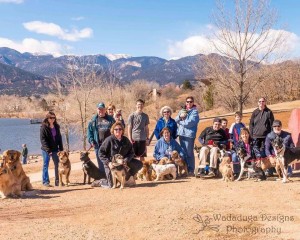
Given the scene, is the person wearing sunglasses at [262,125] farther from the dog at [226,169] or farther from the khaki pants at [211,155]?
the khaki pants at [211,155]

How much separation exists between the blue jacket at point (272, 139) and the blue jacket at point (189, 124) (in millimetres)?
1662

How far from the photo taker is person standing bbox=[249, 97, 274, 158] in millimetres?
8812

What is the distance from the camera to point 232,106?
42250mm

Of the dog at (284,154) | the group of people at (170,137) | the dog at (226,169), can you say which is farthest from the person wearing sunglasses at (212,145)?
the dog at (284,154)

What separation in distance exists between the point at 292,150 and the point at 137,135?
348 cm

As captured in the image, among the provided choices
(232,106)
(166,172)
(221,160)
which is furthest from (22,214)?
(232,106)

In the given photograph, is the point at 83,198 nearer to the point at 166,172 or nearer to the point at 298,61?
the point at 166,172

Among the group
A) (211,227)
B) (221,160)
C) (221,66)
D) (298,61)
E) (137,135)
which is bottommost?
(211,227)

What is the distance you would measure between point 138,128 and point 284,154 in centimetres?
332

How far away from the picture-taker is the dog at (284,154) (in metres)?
8.05

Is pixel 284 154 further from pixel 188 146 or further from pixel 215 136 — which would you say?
pixel 188 146

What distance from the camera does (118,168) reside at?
8.21m

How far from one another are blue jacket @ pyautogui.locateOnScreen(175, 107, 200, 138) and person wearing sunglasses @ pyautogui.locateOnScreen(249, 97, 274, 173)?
134 cm

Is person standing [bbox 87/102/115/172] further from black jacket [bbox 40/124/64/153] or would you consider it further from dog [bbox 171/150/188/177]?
dog [bbox 171/150/188/177]
